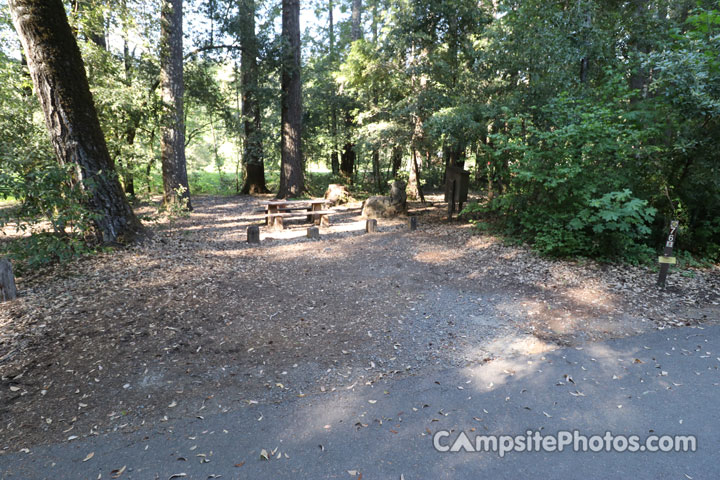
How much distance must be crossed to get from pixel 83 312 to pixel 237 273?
213 cm

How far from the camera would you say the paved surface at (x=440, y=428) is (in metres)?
2.31

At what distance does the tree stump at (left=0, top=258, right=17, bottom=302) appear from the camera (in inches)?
162

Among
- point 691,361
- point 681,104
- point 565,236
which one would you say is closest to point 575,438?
point 691,361

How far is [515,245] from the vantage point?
7.30m

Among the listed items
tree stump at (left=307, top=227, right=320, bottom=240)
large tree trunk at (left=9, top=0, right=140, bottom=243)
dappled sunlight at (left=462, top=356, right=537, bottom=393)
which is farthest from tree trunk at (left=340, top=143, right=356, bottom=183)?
dappled sunlight at (left=462, top=356, right=537, bottom=393)

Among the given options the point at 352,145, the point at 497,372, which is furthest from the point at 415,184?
the point at 497,372

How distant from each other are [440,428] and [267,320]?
2490mm

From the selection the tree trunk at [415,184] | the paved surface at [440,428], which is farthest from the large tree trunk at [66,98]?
the tree trunk at [415,184]

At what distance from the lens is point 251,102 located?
46.7 feet

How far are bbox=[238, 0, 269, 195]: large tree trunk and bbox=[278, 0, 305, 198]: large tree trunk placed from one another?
1.07 m

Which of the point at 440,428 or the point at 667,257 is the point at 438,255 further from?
the point at 440,428

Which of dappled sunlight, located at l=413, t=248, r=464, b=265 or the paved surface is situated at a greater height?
dappled sunlight, located at l=413, t=248, r=464, b=265

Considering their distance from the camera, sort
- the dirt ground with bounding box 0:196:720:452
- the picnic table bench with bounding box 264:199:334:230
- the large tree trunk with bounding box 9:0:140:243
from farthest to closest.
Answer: the picnic table bench with bounding box 264:199:334:230 < the large tree trunk with bounding box 9:0:140:243 < the dirt ground with bounding box 0:196:720:452

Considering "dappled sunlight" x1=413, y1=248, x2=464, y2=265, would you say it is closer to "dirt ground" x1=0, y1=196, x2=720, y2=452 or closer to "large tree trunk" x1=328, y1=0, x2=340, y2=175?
"dirt ground" x1=0, y1=196, x2=720, y2=452
